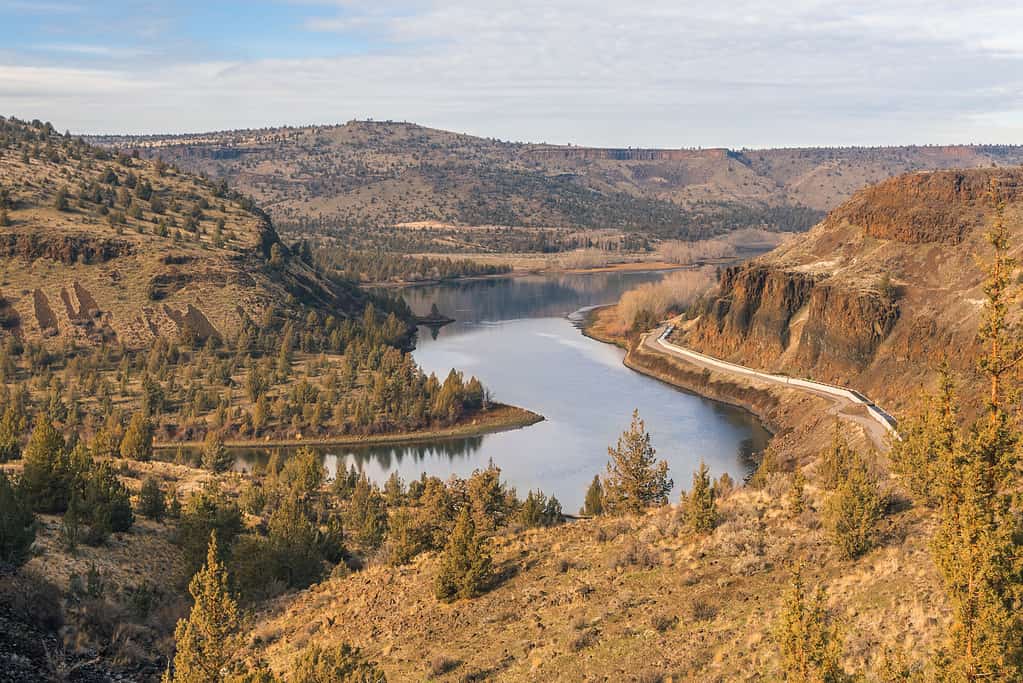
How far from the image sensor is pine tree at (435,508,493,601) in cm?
2789

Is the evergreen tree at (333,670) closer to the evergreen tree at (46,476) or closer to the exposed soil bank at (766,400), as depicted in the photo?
the evergreen tree at (46,476)

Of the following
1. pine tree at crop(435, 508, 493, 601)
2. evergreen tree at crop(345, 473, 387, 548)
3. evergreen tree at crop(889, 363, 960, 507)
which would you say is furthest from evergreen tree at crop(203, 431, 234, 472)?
evergreen tree at crop(889, 363, 960, 507)

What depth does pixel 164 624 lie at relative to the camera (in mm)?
30391

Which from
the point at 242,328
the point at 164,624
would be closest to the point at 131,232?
the point at 242,328

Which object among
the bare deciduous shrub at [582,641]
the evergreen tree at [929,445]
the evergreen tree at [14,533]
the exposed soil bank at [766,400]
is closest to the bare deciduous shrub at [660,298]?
the exposed soil bank at [766,400]

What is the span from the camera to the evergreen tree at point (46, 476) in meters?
39.2

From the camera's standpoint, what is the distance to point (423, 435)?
9188 cm

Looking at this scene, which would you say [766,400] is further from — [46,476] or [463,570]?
[463,570]

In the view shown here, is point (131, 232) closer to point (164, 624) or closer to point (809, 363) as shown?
point (809, 363)

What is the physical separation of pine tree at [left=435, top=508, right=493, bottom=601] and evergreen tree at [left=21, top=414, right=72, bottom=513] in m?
20.2

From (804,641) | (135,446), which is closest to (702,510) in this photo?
(804,641)

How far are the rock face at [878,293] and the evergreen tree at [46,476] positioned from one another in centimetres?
6900

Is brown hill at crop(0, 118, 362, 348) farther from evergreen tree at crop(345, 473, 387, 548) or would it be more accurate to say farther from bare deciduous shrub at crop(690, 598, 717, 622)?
bare deciduous shrub at crop(690, 598, 717, 622)

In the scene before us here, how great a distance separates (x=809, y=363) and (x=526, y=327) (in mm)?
65473
